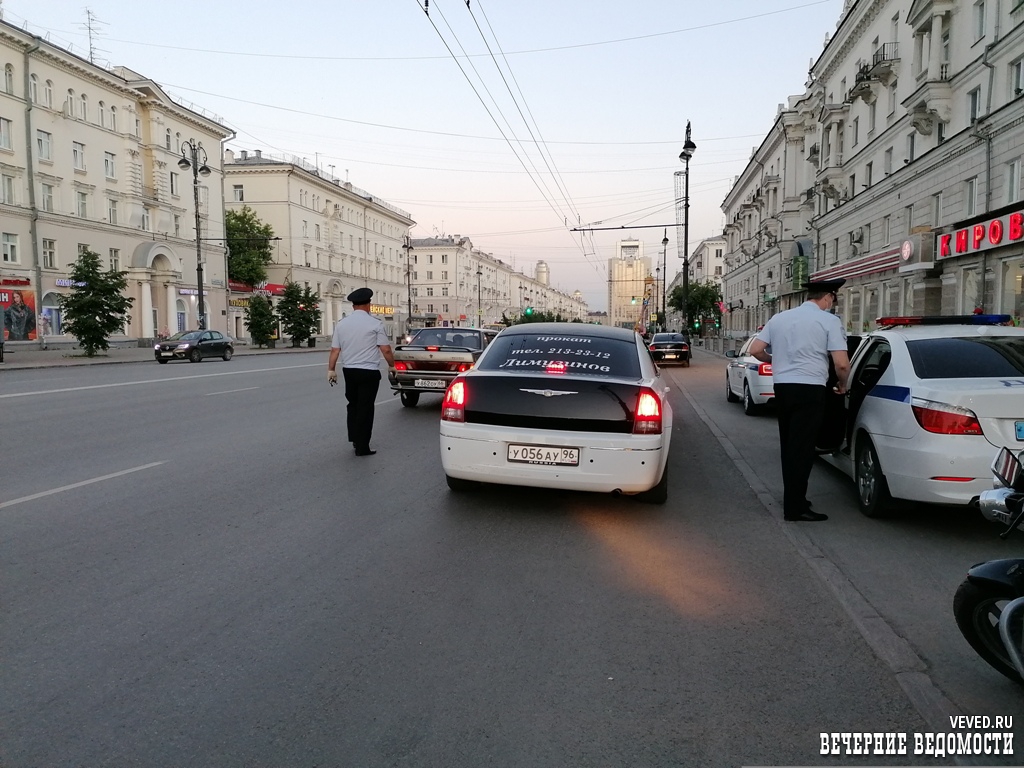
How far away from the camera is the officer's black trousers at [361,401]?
27.1ft

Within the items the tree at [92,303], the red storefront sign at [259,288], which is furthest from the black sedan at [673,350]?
the red storefront sign at [259,288]

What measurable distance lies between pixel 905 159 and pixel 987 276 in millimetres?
9015

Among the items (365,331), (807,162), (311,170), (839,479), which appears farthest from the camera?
(311,170)

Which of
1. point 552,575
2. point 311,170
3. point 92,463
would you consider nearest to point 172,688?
point 552,575

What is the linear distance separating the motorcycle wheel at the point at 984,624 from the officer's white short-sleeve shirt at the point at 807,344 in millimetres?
2671

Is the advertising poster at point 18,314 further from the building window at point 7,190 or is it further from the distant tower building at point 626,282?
the distant tower building at point 626,282

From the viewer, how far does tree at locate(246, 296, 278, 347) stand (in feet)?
167

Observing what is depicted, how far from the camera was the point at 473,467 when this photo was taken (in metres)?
5.87

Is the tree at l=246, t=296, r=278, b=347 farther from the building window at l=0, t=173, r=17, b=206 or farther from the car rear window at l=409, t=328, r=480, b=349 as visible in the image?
the car rear window at l=409, t=328, r=480, b=349

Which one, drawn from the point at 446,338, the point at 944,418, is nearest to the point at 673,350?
the point at 446,338

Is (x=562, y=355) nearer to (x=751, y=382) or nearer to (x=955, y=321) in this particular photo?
(x=955, y=321)

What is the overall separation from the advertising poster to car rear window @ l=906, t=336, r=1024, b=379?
140ft

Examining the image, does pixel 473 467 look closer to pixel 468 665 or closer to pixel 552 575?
pixel 552 575

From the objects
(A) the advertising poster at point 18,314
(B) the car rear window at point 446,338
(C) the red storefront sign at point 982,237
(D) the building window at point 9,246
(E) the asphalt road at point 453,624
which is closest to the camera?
(E) the asphalt road at point 453,624
